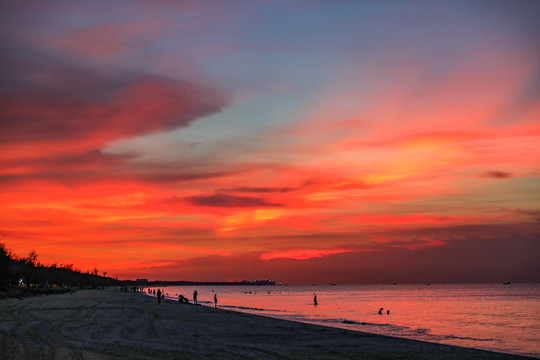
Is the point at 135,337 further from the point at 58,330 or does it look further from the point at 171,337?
the point at 58,330

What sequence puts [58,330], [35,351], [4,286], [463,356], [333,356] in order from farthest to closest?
1. [4,286]
2. [58,330]
3. [463,356]
4. [333,356]
5. [35,351]

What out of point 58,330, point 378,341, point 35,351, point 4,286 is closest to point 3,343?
point 35,351

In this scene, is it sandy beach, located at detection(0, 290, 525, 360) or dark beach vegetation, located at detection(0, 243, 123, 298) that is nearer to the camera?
sandy beach, located at detection(0, 290, 525, 360)

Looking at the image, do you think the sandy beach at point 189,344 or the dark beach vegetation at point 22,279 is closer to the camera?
the sandy beach at point 189,344

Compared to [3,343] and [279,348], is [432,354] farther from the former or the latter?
[3,343]

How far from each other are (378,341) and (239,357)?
1237 cm

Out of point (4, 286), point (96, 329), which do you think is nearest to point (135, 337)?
point (96, 329)

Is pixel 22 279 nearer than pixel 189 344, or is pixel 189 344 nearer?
pixel 189 344

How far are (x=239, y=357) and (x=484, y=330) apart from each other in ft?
129

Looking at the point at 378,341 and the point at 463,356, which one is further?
the point at 378,341

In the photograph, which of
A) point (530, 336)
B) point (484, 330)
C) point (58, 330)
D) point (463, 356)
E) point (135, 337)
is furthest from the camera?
point (484, 330)

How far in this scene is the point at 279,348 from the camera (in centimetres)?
2330

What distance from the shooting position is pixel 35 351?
19.5 m

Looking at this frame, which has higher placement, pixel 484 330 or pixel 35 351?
pixel 35 351
